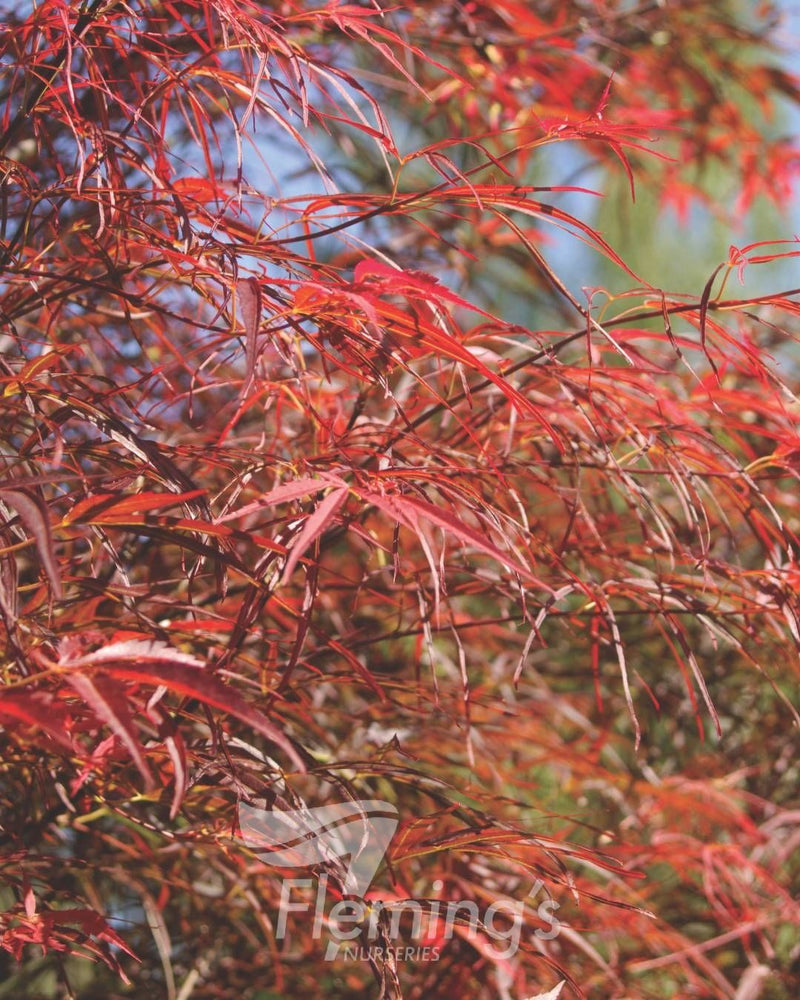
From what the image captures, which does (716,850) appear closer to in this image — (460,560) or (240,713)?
(460,560)

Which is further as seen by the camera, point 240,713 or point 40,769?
point 40,769

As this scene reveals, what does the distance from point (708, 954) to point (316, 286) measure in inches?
41.8

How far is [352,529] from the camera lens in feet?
1.91

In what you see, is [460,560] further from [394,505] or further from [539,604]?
[394,505]

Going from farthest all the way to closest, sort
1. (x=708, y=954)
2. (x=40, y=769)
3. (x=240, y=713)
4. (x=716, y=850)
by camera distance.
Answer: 1. (x=708, y=954)
2. (x=716, y=850)
3. (x=40, y=769)
4. (x=240, y=713)

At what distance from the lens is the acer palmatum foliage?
541 mm

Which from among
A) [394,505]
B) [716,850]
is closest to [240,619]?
[394,505]

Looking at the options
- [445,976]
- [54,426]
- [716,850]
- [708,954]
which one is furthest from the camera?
[708,954]

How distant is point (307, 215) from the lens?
22.5 inches

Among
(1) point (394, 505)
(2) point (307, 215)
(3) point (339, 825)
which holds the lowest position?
(3) point (339, 825)

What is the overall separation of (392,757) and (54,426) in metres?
0.57

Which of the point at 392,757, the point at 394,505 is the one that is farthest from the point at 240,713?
the point at 392,757

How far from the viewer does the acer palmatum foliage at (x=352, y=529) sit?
0.54 m

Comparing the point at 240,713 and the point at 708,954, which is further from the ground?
the point at 240,713
